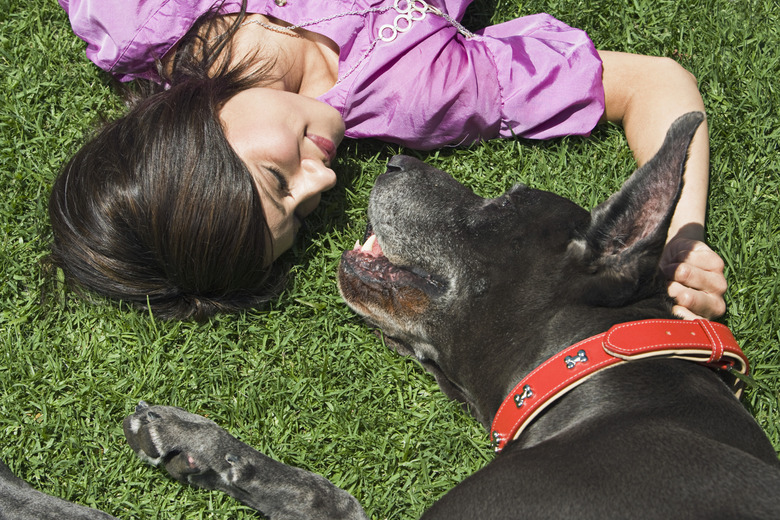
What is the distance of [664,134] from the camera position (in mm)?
4223

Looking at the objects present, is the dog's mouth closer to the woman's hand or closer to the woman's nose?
the woman's nose

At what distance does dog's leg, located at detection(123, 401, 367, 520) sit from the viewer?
334 cm

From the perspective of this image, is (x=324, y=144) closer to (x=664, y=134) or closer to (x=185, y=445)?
(x=185, y=445)

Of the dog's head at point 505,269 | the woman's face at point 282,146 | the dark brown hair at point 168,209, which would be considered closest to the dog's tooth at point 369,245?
the dog's head at point 505,269

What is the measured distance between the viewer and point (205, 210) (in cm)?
353

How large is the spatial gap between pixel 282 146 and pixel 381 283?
2.84ft

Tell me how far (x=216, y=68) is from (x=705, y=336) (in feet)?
9.66

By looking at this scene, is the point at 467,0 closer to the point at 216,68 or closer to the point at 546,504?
the point at 216,68

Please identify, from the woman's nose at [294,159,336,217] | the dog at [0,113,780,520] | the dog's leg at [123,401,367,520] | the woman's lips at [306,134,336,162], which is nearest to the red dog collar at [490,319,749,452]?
the dog at [0,113,780,520]

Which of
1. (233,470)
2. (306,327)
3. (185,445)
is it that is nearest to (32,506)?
(185,445)

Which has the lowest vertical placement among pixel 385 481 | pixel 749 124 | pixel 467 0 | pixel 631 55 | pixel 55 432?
pixel 385 481

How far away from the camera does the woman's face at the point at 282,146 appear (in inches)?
141

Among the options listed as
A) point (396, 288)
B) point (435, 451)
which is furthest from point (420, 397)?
point (396, 288)

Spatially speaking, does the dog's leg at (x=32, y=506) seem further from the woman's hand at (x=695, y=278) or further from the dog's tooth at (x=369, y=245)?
the woman's hand at (x=695, y=278)
